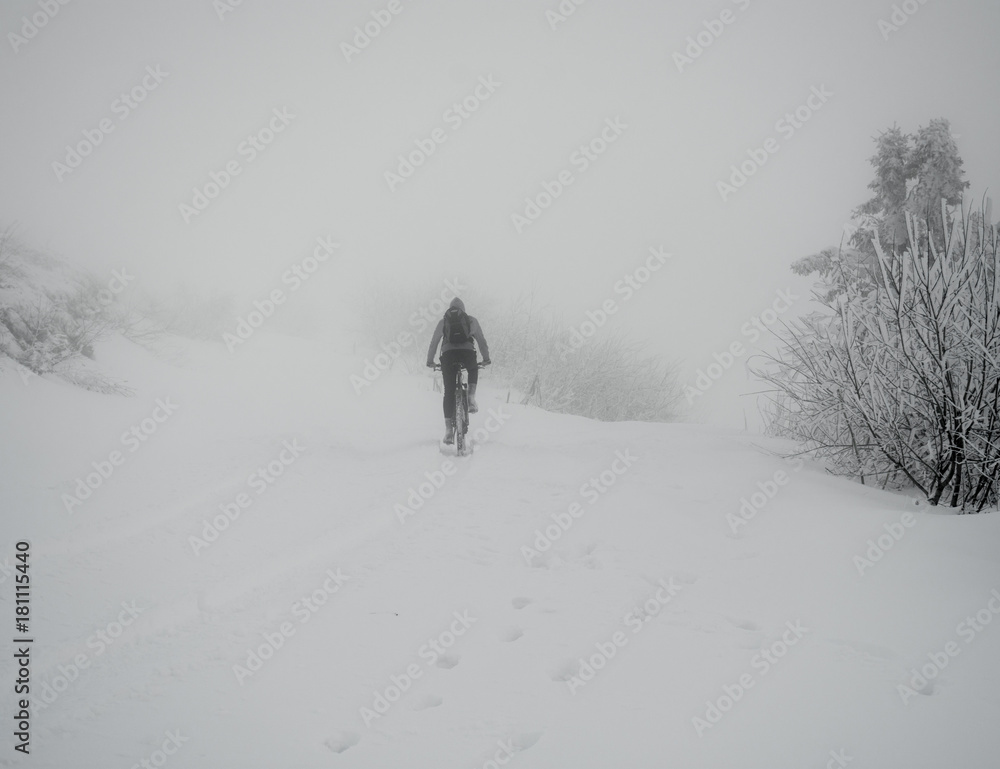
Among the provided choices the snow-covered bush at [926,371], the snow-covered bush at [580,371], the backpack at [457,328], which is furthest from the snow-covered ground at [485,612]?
the snow-covered bush at [580,371]

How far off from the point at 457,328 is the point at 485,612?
5.20 meters

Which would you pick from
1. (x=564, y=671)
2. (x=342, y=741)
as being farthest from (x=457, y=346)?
(x=342, y=741)

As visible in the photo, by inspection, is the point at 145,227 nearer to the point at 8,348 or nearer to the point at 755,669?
the point at 8,348

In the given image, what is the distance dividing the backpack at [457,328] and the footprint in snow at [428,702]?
5.85 metres

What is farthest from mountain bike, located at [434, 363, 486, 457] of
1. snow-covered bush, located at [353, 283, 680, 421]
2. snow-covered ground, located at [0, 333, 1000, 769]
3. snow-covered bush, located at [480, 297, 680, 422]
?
snow-covered bush, located at [480, 297, 680, 422]

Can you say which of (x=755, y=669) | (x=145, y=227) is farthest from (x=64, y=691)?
(x=145, y=227)

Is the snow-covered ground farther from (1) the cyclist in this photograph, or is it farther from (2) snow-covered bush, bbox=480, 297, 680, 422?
(2) snow-covered bush, bbox=480, 297, 680, 422

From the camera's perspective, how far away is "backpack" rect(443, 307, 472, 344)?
7715 mm

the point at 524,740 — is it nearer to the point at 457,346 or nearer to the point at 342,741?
the point at 342,741

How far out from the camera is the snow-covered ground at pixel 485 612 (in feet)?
6.58

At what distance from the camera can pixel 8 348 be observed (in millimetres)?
6445

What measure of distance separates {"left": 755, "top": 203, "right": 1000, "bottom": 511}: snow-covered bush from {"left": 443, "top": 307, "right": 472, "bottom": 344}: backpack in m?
4.56

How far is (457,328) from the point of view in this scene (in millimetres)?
7711

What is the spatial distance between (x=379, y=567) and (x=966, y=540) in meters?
4.32
